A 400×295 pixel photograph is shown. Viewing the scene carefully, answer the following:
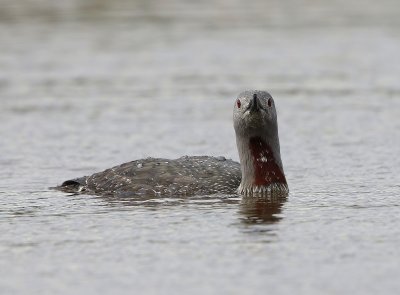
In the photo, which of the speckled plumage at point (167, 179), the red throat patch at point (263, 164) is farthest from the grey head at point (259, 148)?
the speckled plumage at point (167, 179)

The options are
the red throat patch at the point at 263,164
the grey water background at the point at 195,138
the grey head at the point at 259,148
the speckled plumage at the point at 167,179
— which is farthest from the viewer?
the speckled plumage at the point at 167,179

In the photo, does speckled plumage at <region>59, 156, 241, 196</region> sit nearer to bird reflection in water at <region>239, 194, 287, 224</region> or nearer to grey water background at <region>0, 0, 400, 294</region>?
grey water background at <region>0, 0, 400, 294</region>

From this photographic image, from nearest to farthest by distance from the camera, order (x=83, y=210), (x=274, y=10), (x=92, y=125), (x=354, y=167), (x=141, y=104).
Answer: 1. (x=83, y=210)
2. (x=354, y=167)
3. (x=92, y=125)
4. (x=141, y=104)
5. (x=274, y=10)

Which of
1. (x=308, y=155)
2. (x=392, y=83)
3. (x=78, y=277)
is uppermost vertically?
(x=392, y=83)

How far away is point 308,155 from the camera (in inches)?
→ 604

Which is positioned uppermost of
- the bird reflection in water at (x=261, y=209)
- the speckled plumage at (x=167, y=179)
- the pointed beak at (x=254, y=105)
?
the pointed beak at (x=254, y=105)

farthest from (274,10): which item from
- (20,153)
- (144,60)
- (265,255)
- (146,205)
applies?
(265,255)

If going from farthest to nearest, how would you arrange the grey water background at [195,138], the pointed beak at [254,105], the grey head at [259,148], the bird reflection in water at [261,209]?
the grey head at [259,148] → the pointed beak at [254,105] → the bird reflection in water at [261,209] → the grey water background at [195,138]

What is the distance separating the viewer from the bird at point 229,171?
12.3m

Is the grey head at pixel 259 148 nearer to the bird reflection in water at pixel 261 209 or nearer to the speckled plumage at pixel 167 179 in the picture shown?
the bird reflection in water at pixel 261 209

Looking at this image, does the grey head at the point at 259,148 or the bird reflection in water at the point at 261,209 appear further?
the grey head at the point at 259,148

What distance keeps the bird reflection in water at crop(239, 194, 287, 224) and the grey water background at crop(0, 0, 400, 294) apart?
28 mm

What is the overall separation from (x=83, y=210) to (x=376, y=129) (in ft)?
19.7

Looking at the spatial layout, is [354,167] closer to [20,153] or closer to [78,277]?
[20,153]
